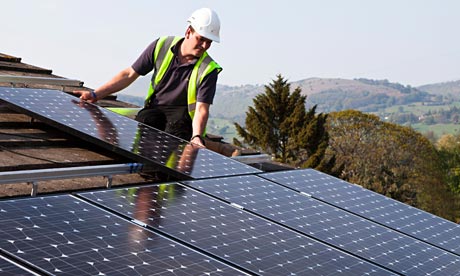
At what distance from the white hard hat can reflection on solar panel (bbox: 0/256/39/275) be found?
194 inches

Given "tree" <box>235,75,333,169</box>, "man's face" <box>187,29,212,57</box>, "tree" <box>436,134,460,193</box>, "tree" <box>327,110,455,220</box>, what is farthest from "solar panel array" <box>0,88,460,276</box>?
"tree" <box>436,134,460,193</box>

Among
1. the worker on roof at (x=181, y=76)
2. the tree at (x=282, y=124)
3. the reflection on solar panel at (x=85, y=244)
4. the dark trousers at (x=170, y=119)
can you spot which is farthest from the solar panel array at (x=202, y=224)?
the tree at (x=282, y=124)

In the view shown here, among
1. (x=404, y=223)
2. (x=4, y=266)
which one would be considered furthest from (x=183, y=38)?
(x=4, y=266)

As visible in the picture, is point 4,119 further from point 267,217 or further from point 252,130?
point 252,130

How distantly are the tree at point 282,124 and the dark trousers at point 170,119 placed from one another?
62.6 meters

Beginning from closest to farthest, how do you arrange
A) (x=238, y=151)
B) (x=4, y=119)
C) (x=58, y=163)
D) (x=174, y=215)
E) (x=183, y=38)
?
(x=174, y=215), (x=58, y=163), (x=4, y=119), (x=183, y=38), (x=238, y=151)

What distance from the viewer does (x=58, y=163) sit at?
22.8ft

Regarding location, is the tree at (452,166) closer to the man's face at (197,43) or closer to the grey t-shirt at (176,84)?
the grey t-shirt at (176,84)

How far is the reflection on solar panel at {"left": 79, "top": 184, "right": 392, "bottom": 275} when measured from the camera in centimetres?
489

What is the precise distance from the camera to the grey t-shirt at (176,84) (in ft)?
28.2

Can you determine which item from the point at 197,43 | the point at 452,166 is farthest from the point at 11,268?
the point at 452,166

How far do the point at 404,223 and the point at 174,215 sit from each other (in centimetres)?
286

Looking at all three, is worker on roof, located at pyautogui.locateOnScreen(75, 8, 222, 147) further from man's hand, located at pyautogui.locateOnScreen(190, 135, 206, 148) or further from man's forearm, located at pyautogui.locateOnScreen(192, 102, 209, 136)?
man's hand, located at pyautogui.locateOnScreen(190, 135, 206, 148)

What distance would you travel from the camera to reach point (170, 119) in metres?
8.83
